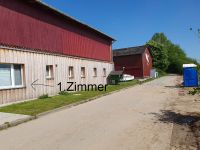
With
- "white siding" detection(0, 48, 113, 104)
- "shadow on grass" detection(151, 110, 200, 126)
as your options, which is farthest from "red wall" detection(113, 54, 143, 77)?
"shadow on grass" detection(151, 110, 200, 126)

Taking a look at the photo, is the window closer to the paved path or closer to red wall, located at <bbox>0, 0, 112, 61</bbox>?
red wall, located at <bbox>0, 0, 112, 61</bbox>

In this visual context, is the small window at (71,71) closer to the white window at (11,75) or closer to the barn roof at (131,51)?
the white window at (11,75)

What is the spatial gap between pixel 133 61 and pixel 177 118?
4157 cm

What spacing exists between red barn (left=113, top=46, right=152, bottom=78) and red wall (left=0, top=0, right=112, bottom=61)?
954 inches

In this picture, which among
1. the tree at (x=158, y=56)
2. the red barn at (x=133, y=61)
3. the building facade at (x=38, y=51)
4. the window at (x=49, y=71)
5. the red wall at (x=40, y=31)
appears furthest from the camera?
the tree at (x=158, y=56)

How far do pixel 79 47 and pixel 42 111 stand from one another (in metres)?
13.4

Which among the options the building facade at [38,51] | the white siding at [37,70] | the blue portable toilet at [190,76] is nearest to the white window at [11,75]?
the building facade at [38,51]

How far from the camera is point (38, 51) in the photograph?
16.7 meters

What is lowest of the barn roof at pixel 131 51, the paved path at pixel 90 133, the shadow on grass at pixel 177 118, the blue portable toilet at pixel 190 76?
the paved path at pixel 90 133

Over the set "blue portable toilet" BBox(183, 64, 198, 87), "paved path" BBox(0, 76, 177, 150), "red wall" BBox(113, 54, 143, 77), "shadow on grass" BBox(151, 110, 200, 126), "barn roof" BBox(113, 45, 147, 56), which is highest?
"barn roof" BBox(113, 45, 147, 56)

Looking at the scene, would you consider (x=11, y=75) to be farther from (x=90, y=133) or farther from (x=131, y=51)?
(x=131, y=51)

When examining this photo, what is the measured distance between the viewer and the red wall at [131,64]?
49.7 m

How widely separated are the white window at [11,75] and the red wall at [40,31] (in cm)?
130

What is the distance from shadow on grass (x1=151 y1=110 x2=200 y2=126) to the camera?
8.58 m
